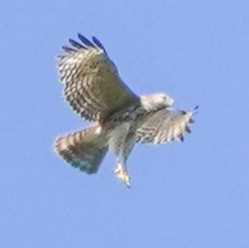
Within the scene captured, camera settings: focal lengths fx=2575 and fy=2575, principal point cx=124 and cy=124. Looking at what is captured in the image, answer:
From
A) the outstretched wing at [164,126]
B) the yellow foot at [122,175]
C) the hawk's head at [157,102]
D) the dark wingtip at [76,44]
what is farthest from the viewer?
the outstretched wing at [164,126]

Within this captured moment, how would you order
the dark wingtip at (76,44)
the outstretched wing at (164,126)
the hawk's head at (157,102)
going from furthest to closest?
the outstretched wing at (164,126)
the hawk's head at (157,102)
the dark wingtip at (76,44)

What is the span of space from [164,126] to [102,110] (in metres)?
0.79

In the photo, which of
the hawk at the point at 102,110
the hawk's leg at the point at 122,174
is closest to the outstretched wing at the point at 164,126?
the hawk at the point at 102,110

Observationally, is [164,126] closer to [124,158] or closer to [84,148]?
[84,148]

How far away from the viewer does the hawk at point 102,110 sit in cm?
2395

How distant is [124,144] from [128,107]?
524 mm

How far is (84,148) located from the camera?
24531 millimetres

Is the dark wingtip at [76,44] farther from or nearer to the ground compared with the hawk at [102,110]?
farther from the ground

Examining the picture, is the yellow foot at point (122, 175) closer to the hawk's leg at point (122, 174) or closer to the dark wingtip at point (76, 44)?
the hawk's leg at point (122, 174)

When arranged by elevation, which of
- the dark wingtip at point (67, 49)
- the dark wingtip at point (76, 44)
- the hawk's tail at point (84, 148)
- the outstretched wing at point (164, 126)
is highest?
the dark wingtip at point (76, 44)

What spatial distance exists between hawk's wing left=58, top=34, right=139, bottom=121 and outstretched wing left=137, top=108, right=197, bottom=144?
1.26 ft

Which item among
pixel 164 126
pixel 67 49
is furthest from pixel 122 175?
pixel 164 126

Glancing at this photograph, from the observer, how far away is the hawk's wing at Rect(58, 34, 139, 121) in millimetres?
23922

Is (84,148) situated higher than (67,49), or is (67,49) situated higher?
(67,49)
